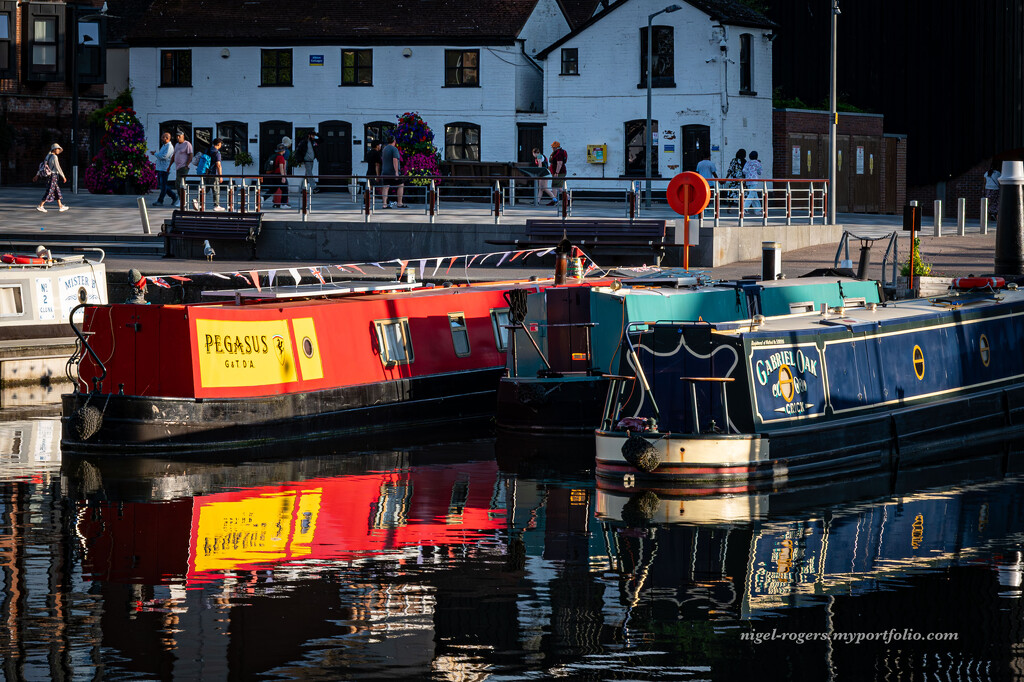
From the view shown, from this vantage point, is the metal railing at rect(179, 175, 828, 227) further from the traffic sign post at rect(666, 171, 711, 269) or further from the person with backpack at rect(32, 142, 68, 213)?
the traffic sign post at rect(666, 171, 711, 269)

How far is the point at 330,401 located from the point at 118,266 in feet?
38.5

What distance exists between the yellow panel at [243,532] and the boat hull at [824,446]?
11.9 feet

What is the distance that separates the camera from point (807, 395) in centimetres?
1770

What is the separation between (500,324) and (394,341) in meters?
2.07

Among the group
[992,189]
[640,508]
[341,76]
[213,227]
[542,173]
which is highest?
[341,76]

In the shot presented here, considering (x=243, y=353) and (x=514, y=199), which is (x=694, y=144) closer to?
(x=514, y=199)

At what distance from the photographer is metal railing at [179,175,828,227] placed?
33.6 metres

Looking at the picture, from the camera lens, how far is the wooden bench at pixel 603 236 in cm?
3134

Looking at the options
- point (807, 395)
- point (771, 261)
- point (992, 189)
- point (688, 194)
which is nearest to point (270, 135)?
point (992, 189)

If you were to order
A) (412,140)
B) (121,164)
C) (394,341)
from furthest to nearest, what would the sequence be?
(121,164) < (412,140) < (394,341)

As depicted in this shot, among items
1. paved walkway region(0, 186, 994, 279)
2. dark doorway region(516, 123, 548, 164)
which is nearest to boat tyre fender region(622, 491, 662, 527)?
paved walkway region(0, 186, 994, 279)

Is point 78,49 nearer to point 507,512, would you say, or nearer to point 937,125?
point 937,125

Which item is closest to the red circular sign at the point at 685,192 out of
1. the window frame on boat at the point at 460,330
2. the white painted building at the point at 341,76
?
the window frame on boat at the point at 460,330

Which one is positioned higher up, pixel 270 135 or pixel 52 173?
pixel 270 135
